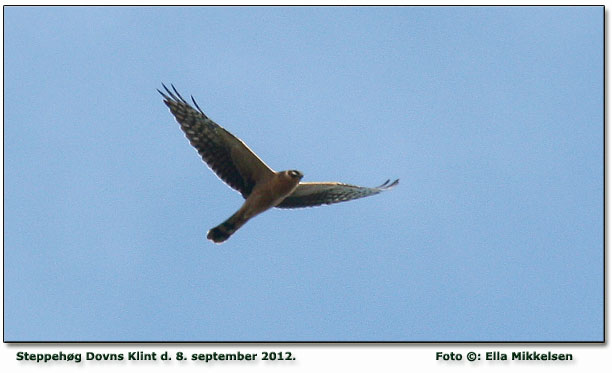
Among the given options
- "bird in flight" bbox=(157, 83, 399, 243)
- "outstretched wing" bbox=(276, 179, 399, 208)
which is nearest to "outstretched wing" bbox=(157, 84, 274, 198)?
"bird in flight" bbox=(157, 83, 399, 243)

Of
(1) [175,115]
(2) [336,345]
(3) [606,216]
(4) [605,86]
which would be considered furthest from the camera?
(1) [175,115]

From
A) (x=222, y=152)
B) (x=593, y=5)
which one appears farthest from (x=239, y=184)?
(x=593, y=5)

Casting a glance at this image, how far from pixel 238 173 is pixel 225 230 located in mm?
915

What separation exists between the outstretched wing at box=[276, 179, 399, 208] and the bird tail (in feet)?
2.63

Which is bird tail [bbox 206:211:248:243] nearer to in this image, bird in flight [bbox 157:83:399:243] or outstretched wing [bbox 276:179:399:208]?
bird in flight [bbox 157:83:399:243]

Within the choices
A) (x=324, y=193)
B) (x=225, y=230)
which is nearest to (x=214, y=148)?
(x=225, y=230)

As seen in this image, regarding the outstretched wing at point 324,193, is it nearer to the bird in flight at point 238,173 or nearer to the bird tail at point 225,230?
the bird in flight at point 238,173

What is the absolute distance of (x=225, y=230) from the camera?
1253 cm

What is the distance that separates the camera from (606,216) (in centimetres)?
1108

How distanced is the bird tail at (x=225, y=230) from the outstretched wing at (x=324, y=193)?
0.80m

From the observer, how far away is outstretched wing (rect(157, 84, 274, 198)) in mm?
12508

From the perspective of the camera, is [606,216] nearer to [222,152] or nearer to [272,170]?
[272,170]

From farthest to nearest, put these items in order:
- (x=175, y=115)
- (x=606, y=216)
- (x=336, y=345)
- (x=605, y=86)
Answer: (x=175, y=115)
(x=605, y=86)
(x=606, y=216)
(x=336, y=345)
